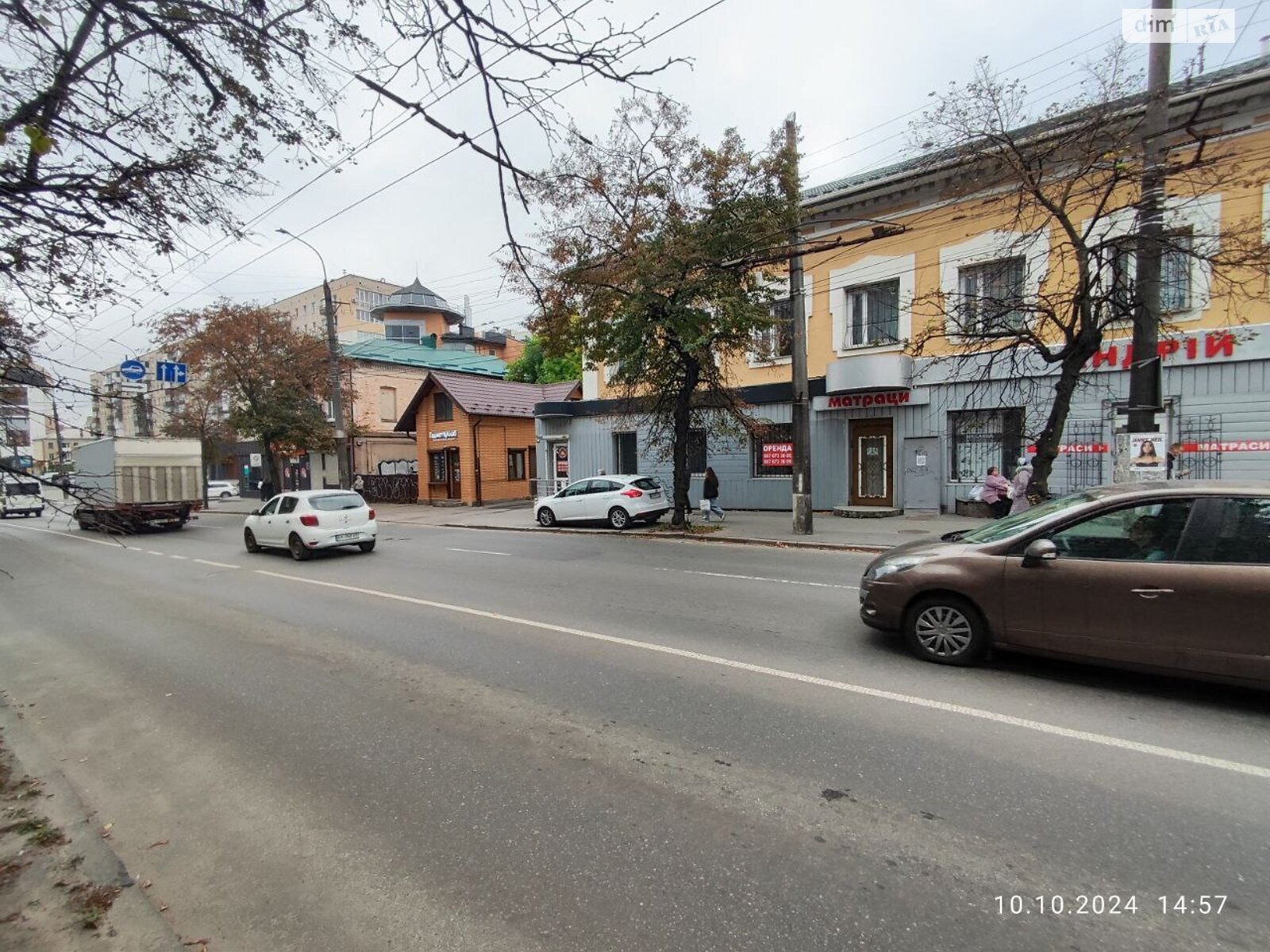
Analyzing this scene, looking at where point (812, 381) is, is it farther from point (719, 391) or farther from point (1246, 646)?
point (1246, 646)

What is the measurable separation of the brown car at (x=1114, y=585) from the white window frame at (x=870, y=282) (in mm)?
11309

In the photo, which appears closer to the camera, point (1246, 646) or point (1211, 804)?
point (1211, 804)

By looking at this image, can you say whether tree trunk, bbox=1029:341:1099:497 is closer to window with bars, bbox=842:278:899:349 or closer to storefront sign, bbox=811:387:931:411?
storefront sign, bbox=811:387:931:411

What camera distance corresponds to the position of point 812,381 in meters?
17.5

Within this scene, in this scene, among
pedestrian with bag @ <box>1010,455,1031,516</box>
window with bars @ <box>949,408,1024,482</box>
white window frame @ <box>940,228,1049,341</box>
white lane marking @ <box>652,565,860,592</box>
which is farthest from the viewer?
window with bars @ <box>949,408,1024,482</box>

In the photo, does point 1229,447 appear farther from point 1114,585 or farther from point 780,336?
point 1114,585

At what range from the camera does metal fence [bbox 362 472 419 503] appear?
2905 centimetres

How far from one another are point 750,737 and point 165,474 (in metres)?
22.7

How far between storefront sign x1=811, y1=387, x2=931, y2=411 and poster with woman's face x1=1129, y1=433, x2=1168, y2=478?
26.0 ft

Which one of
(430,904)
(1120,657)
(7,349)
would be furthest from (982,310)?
(7,349)

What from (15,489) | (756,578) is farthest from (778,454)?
(15,489)

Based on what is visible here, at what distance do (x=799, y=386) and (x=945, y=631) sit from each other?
30.3 ft

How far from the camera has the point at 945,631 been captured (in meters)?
5.20

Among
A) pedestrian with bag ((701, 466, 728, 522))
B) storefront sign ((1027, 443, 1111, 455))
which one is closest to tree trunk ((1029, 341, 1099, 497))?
storefront sign ((1027, 443, 1111, 455))
